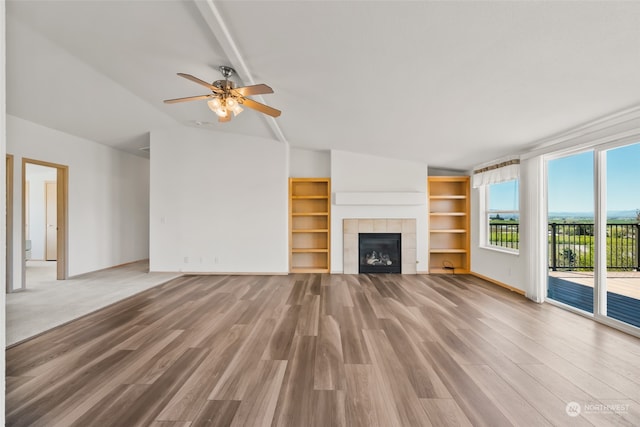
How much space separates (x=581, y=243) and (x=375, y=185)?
10.9ft

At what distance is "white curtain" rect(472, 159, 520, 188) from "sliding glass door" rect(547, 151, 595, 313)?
1.58ft

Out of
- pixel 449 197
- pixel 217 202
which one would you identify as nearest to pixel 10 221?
pixel 217 202

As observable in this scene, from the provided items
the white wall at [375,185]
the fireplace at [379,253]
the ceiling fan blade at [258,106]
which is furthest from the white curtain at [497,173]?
the ceiling fan blade at [258,106]

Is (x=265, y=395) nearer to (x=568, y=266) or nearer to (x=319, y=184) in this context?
(x=319, y=184)

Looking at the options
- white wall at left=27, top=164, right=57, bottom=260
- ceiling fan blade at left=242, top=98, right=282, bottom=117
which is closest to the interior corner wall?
white wall at left=27, top=164, right=57, bottom=260

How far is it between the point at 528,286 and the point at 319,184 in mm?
4096

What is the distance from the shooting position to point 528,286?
12.9ft

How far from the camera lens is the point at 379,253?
5.75m

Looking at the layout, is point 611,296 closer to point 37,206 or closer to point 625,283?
point 625,283

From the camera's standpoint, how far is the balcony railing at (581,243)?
10.1 feet

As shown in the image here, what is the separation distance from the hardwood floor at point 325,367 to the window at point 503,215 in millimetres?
1444

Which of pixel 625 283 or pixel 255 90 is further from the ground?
pixel 255 90

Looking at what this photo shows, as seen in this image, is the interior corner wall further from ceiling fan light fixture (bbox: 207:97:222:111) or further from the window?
the window

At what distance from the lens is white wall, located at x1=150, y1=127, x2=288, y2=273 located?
555 centimetres
